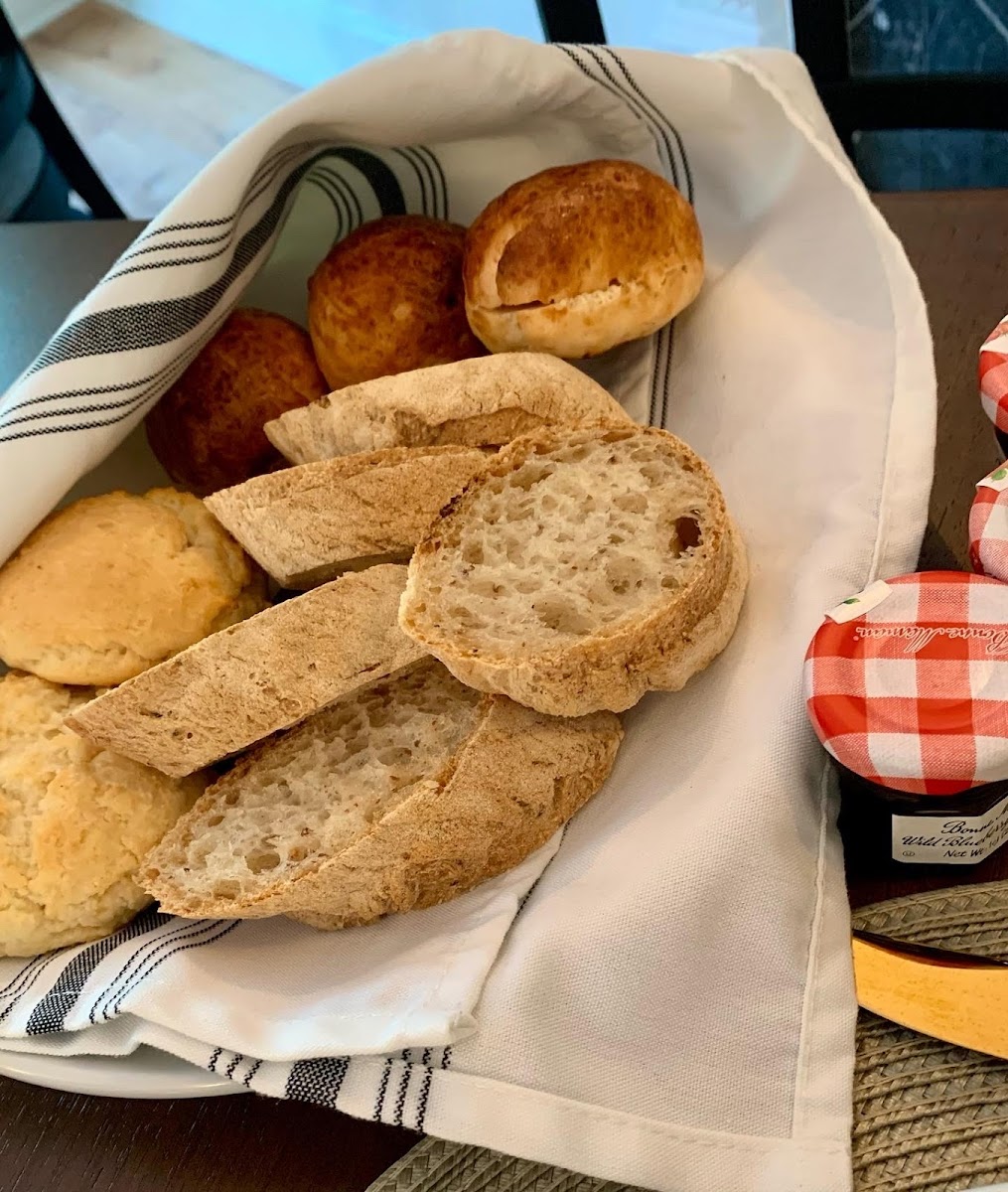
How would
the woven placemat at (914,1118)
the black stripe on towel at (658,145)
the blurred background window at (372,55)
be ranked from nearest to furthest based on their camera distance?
the woven placemat at (914,1118)
the black stripe on towel at (658,145)
the blurred background window at (372,55)

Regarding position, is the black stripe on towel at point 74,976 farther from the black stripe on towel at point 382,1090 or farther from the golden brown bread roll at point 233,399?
the golden brown bread roll at point 233,399

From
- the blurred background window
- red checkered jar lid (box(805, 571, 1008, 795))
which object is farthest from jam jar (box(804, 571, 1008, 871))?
the blurred background window

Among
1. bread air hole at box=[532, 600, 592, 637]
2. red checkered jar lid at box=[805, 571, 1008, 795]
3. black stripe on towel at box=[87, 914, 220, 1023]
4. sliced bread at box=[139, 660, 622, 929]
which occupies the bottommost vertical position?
black stripe on towel at box=[87, 914, 220, 1023]

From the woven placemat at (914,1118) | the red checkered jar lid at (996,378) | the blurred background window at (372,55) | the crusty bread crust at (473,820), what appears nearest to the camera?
the woven placemat at (914,1118)

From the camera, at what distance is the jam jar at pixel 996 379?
854 millimetres

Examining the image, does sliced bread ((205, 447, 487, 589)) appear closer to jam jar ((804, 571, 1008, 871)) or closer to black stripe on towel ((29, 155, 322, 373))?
black stripe on towel ((29, 155, 322, 373))

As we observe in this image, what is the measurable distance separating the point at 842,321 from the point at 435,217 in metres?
0.46

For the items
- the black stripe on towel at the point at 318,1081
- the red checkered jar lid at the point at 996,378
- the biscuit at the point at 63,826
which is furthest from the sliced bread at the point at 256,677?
the red checkered jar lid at the point at 996,378

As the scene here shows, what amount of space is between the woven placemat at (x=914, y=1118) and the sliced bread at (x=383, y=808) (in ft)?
0.59

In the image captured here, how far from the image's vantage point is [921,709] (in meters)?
0.68

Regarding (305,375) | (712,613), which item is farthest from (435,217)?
(712,613)

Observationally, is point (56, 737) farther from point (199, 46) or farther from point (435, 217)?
Answer: point (199, 46)

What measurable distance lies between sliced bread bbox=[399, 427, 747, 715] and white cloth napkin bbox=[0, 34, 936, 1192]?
0.07 meters

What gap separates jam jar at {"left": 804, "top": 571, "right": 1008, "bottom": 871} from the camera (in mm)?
669
